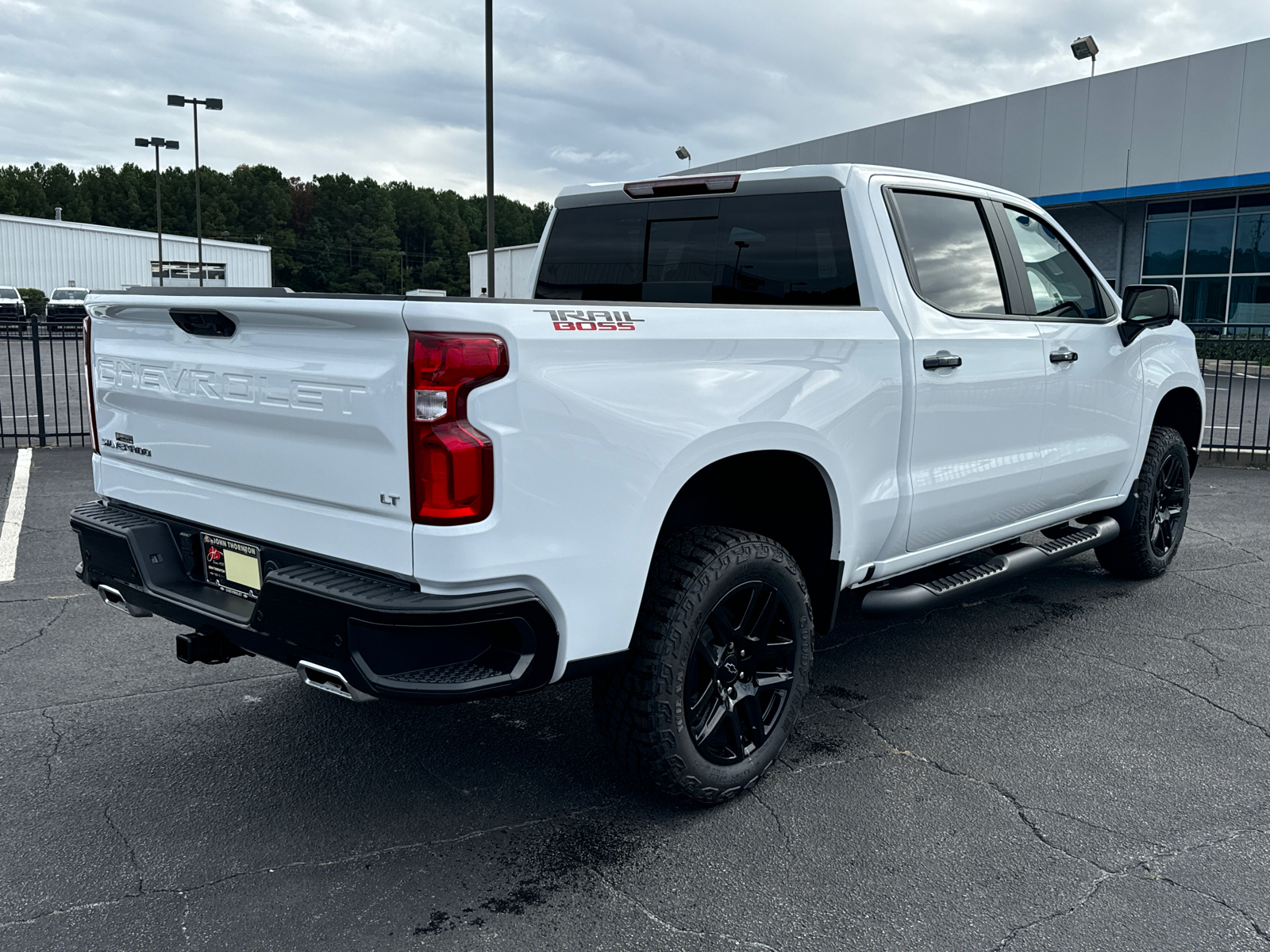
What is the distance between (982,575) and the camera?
426 centimetres

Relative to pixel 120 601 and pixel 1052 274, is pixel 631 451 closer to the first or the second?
pixel 120 601

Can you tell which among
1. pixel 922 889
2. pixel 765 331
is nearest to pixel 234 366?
pixel 765 331

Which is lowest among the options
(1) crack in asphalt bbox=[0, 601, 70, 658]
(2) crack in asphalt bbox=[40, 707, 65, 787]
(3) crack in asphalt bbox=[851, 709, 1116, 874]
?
(2) crack in asphalt bbox=[40, 707, 65, 787]

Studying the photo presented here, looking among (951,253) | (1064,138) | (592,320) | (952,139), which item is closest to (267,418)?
(592,320)

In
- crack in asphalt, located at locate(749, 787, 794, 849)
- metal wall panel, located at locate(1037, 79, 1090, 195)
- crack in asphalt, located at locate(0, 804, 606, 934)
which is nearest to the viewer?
crack in asphalt, located at locate(0, 804, 606, 934)

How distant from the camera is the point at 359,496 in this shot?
260 centimetres

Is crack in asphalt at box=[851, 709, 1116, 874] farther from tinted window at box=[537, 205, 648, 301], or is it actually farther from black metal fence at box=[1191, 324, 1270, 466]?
black metal fence at box=[1191, 324, 1270, 466]

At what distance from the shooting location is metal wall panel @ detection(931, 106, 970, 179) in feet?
95.5

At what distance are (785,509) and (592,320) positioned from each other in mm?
1299

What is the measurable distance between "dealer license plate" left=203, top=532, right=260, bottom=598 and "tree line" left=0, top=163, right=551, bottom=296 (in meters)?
109

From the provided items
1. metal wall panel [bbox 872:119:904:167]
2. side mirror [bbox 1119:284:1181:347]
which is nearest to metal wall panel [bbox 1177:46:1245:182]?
metal wall panel [bbox 872:119:904:167]

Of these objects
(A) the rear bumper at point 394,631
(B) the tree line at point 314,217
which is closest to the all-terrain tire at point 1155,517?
(A) the rear bumper at point 394,631

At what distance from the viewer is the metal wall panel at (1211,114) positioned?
76.4 feet

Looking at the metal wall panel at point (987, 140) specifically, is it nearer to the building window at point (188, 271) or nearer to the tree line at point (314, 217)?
the building window at point (188, 271)
